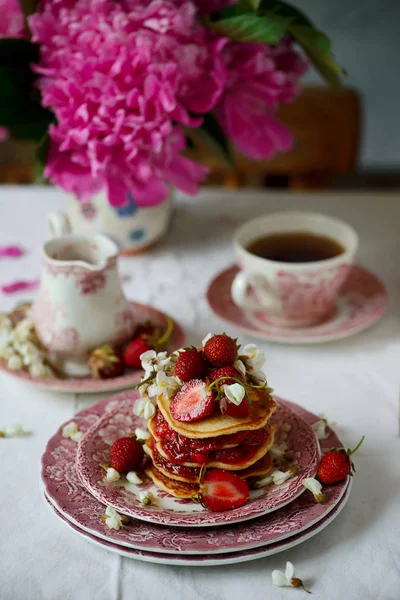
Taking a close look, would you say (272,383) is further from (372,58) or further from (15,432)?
(372,58)

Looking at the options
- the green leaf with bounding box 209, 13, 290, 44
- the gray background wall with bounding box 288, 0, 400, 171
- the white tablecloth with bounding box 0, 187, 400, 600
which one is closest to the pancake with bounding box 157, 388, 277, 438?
the white tablecloth with bounding box 0, 187, 400, 600

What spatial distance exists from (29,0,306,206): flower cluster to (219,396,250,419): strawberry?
0.47 metres

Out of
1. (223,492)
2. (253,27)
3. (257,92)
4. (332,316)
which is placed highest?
(253,27)

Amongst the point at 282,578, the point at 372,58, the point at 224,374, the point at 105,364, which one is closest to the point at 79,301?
the point at 105,364

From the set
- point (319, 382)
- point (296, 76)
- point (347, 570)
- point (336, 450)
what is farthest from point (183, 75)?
point (347, 570)

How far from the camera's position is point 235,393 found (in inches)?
27.0

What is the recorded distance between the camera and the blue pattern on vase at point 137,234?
127 cm

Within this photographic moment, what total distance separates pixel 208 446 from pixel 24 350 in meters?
0.33

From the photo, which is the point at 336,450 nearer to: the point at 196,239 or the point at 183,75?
the point at 183,75

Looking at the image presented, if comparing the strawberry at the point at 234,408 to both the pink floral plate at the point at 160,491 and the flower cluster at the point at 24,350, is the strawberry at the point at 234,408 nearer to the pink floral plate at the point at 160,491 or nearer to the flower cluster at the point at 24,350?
the pink floral plate at the point at 160,491

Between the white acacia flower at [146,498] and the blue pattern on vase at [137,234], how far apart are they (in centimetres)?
62

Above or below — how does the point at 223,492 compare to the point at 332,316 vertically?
above

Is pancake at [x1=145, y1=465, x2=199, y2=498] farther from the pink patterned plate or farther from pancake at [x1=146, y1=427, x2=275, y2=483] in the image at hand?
the pink patterned plate

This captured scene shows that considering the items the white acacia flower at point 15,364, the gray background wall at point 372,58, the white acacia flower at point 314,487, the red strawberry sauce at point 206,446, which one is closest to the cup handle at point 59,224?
the white acacia flower at point 15,364
